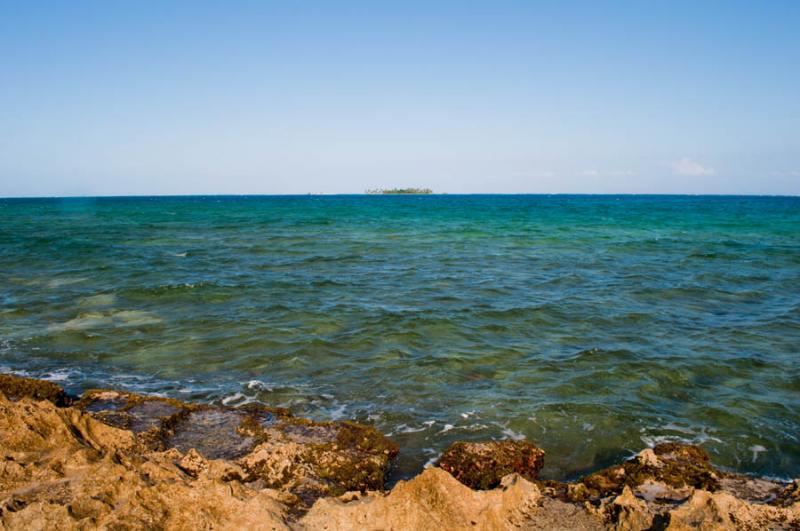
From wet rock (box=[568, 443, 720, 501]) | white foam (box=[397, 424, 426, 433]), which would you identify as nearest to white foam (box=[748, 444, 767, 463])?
wet rock (box=[568, 443, 720, 501])

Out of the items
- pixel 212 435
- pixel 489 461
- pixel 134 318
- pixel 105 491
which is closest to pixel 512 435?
pixel 489 461

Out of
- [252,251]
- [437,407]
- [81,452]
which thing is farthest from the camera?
[252,251]

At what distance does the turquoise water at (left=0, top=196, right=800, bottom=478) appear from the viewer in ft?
22.5

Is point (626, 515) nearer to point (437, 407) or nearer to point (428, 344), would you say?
point (437, 407)

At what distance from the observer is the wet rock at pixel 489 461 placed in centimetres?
528

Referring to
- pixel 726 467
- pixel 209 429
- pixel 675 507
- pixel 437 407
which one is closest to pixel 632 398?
pixel 726 467

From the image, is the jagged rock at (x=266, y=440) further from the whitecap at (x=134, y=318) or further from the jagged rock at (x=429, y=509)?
the whitecap at (x=134, y=318)

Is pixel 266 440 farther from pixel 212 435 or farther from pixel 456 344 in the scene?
pixel 456 344

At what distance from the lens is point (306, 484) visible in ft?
16.0

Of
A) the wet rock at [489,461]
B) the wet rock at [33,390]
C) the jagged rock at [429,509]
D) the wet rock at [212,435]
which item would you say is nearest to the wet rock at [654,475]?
the wet rock at [489,461]

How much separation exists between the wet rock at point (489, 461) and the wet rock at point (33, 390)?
5.24 metres

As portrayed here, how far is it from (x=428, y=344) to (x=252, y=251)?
16.1 meters

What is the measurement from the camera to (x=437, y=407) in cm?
733

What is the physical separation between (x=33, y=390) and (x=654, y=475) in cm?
761
